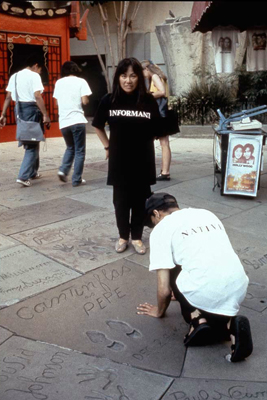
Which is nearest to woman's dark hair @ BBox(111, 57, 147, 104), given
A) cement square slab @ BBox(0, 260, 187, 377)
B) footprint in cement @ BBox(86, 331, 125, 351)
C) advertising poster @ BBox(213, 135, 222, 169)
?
cement square slab @ BBox(0, 260, 187, 377)

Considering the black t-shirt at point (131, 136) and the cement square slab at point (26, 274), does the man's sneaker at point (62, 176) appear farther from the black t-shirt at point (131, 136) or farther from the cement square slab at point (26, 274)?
the black t-shirt at point (131, 136)

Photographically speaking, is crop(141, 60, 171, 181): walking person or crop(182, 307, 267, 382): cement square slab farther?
crop(141, 60, 171, 181): walking person

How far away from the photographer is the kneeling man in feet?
8.49

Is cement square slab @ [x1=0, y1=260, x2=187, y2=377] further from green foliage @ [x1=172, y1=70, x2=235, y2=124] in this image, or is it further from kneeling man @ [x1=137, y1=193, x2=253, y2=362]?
green foliage @ [x1=172, y1=70, x2=235, y2=124]

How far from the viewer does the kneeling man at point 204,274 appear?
259cm

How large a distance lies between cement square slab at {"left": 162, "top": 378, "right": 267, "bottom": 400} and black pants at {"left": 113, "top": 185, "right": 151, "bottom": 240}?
1.94 metres

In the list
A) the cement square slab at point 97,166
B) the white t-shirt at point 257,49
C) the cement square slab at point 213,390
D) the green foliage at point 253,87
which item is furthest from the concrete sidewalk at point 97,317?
the green foliage at point 253,87

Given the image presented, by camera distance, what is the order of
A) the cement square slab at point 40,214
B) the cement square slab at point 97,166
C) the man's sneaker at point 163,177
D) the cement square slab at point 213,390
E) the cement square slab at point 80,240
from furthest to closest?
the cement square slab at point 97,166
the man's sneaker at point 163,177
the cement square slab at point 40,214
the cement square slab at point 80,240
the cement square slab at point 213,390

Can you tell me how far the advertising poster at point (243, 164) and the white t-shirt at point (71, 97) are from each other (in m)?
2.10

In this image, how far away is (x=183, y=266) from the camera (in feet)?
8.84

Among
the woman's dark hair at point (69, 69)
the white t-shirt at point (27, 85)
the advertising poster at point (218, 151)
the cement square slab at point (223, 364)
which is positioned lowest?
the cement square slab at point (223, 364)

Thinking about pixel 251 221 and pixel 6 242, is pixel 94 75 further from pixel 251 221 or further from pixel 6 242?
pixel 6 242

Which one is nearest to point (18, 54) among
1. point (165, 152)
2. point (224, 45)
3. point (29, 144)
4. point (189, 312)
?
point (29, 144)

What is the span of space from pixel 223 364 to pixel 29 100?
16.2 ft
